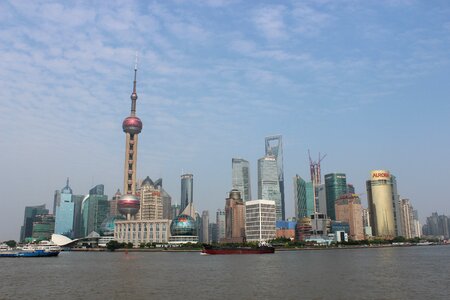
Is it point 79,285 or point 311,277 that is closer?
point 79,285

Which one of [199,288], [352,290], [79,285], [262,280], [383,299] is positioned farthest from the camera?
[262,280]

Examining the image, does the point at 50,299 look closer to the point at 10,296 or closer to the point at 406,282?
the point at 10,296

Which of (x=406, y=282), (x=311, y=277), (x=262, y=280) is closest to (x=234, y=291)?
(x=262, y=280)

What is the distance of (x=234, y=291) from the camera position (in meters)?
72.5

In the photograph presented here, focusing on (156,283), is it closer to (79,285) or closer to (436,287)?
(79,285)

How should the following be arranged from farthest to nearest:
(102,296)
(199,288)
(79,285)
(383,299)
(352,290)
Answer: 1. (79,285)
2. (199,288)
3. (352,290)
4. (102,296)
5. (383,299)

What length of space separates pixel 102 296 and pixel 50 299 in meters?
7.35

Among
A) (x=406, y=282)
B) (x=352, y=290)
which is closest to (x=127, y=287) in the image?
(x=352, y=290)

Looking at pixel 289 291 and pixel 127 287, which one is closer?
pixel 289 291

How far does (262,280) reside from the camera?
292 feet

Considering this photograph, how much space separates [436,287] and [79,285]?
6322cm

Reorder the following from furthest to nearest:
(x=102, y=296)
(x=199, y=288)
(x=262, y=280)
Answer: (x=262, y=280)
(x=199, y=288)
(x=102, y=296)

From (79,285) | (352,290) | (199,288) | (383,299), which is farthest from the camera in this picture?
(79,285)

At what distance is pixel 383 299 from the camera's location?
63.1 meters
